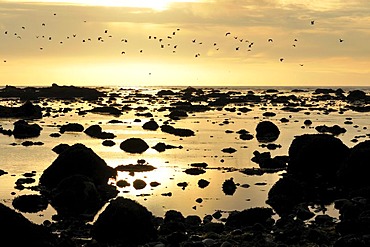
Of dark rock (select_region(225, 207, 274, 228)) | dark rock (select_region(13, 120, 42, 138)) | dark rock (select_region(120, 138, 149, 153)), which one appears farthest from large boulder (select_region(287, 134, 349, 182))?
dark rock (select_region(13, 120, 42, 138))

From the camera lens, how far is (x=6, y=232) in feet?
61.2

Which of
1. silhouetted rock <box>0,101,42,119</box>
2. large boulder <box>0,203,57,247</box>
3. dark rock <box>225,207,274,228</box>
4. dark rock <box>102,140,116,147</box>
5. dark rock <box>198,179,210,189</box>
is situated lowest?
silhouetted rock <box>0,101,42,119</box>

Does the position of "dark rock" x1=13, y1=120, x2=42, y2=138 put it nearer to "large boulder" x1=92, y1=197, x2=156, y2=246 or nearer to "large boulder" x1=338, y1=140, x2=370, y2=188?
"large boulder" x1=338, y1=140, x2=370, y2=188

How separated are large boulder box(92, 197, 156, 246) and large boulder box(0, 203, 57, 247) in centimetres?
377

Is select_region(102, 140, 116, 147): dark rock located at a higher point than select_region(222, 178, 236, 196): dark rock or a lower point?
lower

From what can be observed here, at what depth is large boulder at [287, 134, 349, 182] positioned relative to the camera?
3753 centimetres

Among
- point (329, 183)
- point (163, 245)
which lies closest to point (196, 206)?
point (163, 245)

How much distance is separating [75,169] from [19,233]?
49.3 ft

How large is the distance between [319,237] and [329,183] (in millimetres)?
13797

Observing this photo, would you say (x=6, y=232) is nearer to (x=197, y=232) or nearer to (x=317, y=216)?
(x=197, y=232)

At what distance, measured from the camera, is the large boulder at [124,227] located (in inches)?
883

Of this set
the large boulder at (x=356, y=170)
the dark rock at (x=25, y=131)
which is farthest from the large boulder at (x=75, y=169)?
the dark rock at (x=25, y=131)

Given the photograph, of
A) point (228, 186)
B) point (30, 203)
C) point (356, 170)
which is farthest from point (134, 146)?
point (30, 203)

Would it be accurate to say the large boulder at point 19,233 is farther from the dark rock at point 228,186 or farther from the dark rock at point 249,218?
the dark rock at point 228,186
